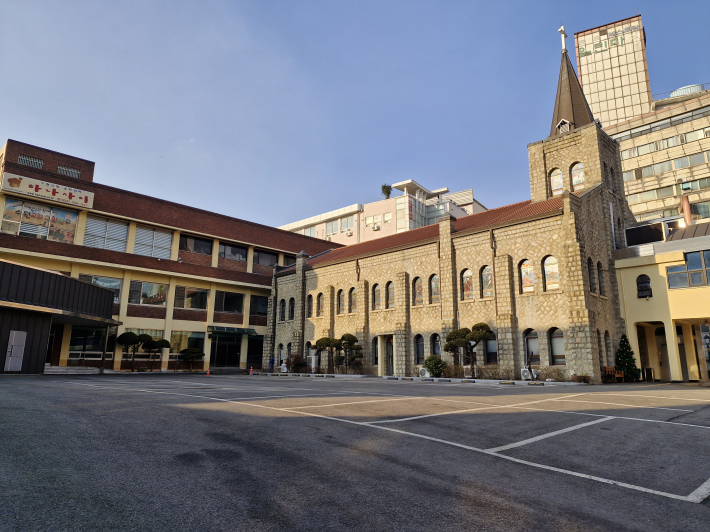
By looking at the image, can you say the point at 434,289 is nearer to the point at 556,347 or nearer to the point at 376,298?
the point at 376,298

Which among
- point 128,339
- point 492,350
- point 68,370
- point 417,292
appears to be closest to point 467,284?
point 417,292

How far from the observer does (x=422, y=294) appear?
29.8m

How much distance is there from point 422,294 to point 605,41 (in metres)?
63.0

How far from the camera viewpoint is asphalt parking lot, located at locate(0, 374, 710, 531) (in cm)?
389

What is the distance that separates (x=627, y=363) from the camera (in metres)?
23.9

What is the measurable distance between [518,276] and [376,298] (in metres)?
11.1

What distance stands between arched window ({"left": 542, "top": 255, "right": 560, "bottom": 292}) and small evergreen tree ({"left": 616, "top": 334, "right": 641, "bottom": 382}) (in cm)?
526

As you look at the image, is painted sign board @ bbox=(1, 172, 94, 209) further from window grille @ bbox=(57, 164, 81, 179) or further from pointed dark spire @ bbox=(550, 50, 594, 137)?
pointed dark spire @ bbox=(550, 50, 594, 137)

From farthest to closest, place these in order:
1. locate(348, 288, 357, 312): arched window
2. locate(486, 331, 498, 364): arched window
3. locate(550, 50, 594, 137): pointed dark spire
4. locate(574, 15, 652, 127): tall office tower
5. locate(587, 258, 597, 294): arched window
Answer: locate(574, 15, 652, 127): tall office tower
locate(348, 288, 357, 312): arched window
locate(550, 50, 594, 137): pointed dark spire
locate(486, 331, 498, 364): arched window
locate(587, 258, 597, 294): arched window

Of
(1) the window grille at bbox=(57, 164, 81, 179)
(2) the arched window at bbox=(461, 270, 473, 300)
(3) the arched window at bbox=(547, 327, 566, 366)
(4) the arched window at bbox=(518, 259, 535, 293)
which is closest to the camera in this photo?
(3) the arched window at bbox=(547, 327, 566, 366)

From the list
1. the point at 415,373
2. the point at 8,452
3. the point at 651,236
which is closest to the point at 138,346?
the point at 415,373

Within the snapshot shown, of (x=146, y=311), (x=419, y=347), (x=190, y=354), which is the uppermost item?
(x=146, y=311)

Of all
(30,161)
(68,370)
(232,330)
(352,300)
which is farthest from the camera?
(232,330)

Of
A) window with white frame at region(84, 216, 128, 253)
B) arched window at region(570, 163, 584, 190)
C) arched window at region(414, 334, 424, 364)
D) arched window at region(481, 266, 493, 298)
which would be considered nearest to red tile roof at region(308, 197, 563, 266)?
arched window at region(570, 163, 584, 190)
